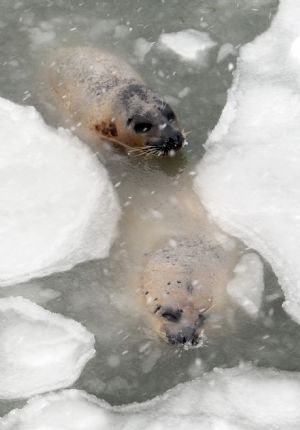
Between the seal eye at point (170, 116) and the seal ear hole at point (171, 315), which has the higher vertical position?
the seal eye at point (170, 116)

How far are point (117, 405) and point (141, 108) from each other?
2142 mm

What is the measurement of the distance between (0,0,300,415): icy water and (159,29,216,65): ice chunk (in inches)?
2.7

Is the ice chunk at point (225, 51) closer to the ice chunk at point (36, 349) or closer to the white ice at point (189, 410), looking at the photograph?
the ice chunk at point (36, 349)

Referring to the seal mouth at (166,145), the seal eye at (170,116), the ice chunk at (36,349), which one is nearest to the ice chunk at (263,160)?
A: the seal mouth at (166,145)

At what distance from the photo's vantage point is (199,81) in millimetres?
6246

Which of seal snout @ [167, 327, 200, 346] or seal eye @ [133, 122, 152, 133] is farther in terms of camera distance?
seal eye @ [133, 122, 152, 133]

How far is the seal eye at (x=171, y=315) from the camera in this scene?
466cm

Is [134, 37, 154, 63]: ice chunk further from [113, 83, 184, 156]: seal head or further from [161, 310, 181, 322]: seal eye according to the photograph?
[161, 310, 181, 322]: seal eye

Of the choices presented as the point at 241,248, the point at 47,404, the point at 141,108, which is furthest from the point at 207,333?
the point at 141,108

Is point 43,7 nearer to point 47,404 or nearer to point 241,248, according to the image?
point 241,248

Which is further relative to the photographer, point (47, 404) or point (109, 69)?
point (109, 69)

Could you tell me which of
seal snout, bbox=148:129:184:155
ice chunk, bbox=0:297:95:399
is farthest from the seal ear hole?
seal snout, bbox=148:129:184:155

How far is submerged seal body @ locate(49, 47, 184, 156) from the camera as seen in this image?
5.61 meters

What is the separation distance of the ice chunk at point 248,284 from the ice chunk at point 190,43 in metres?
1.93
